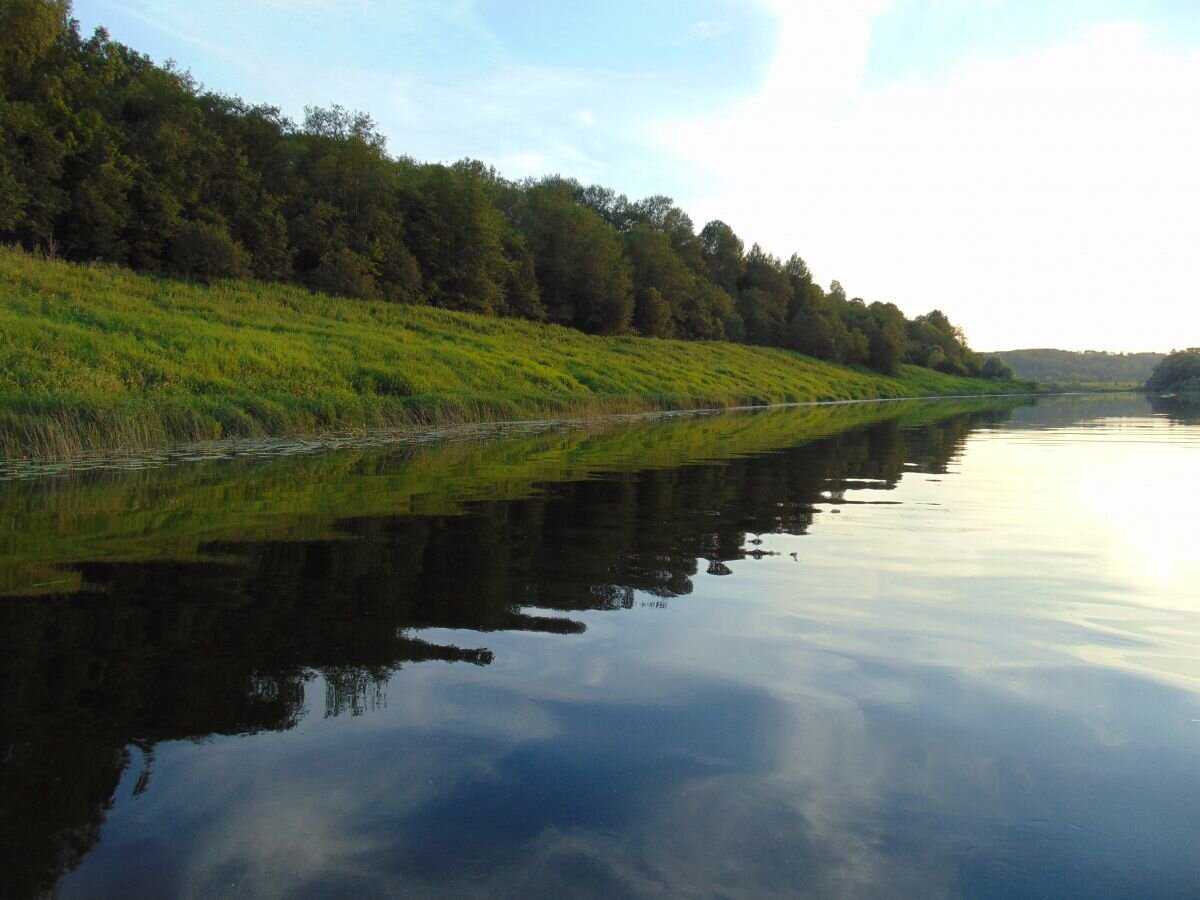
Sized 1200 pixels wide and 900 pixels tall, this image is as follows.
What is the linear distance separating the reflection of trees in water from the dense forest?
1435 inches

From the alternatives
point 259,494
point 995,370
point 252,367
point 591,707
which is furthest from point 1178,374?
point 591,707

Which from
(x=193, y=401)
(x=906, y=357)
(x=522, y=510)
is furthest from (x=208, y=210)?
(x=906, y=357)

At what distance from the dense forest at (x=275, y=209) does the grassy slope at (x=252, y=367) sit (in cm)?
566

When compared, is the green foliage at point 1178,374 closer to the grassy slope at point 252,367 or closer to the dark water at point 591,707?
the grassy slope at point 252,367

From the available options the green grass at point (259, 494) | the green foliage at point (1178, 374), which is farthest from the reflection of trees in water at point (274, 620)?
the green foliage at point (1178, 374)

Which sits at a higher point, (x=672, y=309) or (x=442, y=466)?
(x=672, y=309)

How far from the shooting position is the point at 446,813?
3564mm

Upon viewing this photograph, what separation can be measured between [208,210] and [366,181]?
14.3 metres

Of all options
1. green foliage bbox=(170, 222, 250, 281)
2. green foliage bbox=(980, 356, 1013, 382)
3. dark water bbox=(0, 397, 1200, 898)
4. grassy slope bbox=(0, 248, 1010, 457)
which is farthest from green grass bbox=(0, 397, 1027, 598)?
green foliage bbox=(980, 356, 1013, 382)

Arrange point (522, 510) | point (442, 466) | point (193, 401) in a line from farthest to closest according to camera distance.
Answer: point (193, 401) → point (442, 466) → point (522, 510)

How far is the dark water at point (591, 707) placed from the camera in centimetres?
326

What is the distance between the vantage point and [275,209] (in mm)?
52906

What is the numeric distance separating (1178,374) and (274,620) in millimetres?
149434

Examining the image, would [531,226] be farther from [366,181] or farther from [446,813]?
[446,813]
